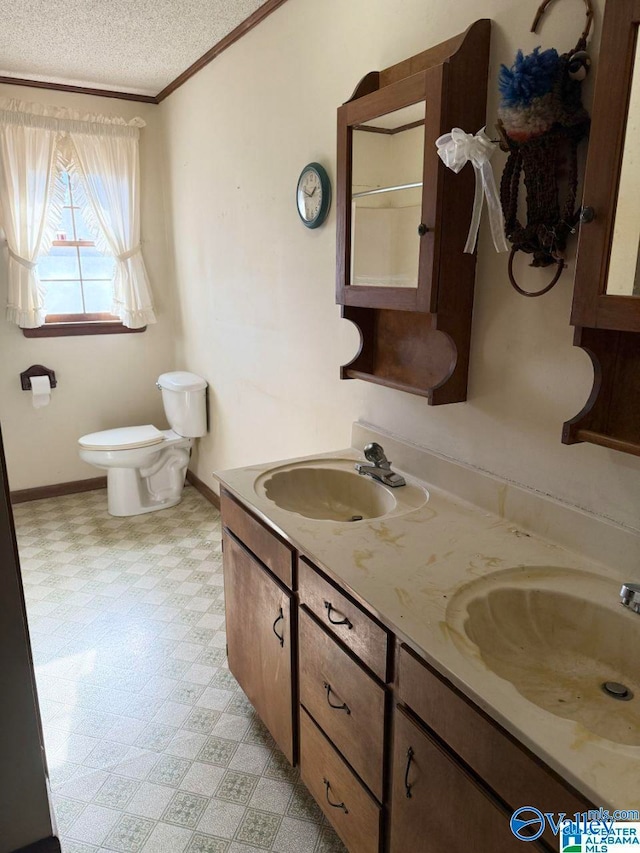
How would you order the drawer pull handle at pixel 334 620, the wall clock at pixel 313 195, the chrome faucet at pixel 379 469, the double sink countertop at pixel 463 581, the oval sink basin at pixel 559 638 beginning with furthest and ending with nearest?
the wall clock at pixel 313 195 → the chrome faucet at pixel 379 469 → the drawer pull handle at pixel 334 620 → the oval sink basin at pixel 559 638 → the double sink countertop at pixel 463 581

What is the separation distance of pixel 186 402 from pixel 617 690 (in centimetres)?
295

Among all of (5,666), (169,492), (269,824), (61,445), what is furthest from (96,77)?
(269,824)

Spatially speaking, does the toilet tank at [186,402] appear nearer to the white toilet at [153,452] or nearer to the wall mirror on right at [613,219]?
the white toilet at [153,452]

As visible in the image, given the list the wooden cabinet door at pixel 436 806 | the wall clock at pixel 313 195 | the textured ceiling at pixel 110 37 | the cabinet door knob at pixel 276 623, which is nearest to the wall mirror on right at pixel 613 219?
the wooden cabinet door at pixel 436 806

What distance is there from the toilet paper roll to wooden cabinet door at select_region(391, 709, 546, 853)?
327 cm

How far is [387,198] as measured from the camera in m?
1.71

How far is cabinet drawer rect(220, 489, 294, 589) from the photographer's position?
157cm

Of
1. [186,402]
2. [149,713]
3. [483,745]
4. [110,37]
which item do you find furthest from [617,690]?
[110,37]

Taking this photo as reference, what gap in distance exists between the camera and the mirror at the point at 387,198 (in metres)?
1.59

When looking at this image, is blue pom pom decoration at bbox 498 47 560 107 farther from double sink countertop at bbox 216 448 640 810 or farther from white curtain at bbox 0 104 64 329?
A: white curtain at bbox 0 104 64 329

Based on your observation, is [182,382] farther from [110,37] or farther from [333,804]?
[333,804]

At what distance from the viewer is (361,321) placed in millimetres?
1967

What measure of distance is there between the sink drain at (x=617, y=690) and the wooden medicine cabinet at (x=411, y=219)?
795 mm

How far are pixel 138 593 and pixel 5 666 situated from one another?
6.59 feet
